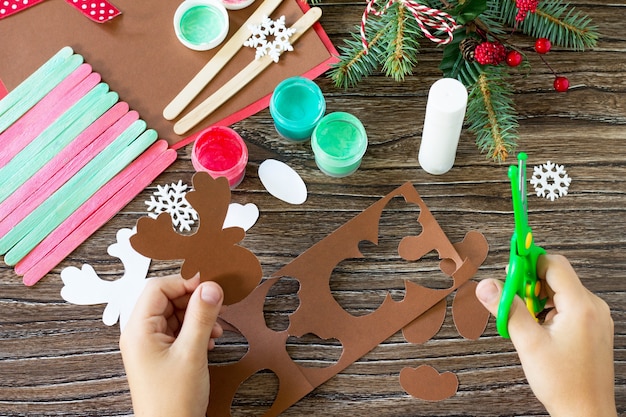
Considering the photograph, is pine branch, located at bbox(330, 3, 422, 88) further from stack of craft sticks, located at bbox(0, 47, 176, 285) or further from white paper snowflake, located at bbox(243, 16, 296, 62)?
stack of craft sticks, located at bbox(0, 47, 176, 285)

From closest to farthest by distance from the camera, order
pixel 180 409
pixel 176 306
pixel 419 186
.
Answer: pixel 180 409, pixel 176 306, pixel 419 186

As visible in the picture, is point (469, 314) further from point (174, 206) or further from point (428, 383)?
point (174, 206)

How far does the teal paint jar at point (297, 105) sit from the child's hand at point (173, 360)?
0.32m

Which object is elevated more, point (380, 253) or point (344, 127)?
point (344, 127)

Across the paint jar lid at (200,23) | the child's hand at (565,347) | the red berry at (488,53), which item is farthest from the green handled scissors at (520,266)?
the paint jar lid at (200,23)

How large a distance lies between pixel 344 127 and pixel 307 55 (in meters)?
0.15

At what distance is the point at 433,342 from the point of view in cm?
104

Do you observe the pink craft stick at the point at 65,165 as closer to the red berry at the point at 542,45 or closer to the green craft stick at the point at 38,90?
the green craft stick at the point at 38,90

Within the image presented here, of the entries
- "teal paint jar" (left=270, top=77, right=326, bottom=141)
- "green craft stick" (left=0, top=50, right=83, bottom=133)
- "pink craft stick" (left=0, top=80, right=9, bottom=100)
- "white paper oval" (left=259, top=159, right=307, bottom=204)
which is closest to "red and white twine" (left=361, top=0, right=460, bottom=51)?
"teal paint jar" (left=270, top=77, right=326, bottom=141)

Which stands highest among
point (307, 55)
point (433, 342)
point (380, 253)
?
point (307, 55)

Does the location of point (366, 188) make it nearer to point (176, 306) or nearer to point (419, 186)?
point (419, 186)

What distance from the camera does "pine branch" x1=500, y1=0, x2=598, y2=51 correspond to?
115 cm

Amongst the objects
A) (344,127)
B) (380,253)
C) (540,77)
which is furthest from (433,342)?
(540,77)

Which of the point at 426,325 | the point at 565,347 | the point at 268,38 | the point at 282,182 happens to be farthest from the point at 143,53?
the point at 565,347
